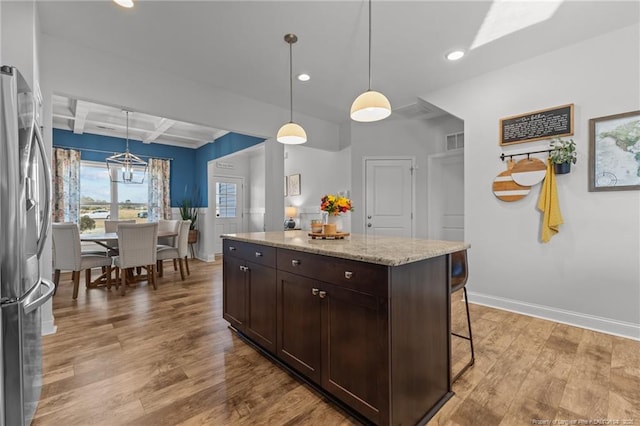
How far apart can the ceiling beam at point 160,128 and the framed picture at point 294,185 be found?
279cm

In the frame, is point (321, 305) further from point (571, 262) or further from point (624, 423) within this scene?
point (571, 262)

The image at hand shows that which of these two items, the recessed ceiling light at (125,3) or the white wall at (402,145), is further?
the white wall at (402,145)

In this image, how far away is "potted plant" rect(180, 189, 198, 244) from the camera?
259 inches

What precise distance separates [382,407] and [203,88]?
391cm

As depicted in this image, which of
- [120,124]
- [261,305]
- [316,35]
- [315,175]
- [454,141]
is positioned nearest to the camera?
[261,305]

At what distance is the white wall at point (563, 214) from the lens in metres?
2.62

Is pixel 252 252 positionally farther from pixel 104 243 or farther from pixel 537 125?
pixel 104 243

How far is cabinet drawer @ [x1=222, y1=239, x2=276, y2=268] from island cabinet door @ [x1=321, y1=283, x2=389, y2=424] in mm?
591

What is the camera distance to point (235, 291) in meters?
2.61

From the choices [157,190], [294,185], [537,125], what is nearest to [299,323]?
[537,125]

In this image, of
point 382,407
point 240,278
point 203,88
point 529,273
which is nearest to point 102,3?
point 203,88

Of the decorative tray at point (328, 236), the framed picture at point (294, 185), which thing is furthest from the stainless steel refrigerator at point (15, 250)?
the framed picture at point (294, 185)

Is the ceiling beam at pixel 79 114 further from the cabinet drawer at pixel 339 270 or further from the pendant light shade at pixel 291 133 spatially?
the cabinet drawer at pixel 339 270

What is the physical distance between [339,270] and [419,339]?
21.7 inches
